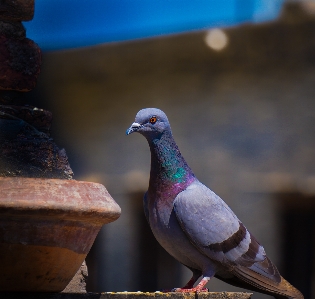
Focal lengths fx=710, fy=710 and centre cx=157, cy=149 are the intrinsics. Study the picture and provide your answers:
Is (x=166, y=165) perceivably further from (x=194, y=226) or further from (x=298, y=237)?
(x=298, y=237)

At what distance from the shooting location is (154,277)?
8.24 metres

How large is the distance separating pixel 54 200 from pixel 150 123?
0.76m

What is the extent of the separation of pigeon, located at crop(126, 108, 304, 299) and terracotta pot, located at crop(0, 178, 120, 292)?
0.44 meters

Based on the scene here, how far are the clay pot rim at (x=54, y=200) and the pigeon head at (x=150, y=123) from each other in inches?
20.2

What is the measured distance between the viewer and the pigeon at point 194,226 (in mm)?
2797

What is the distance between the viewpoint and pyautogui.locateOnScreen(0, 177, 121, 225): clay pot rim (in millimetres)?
2205

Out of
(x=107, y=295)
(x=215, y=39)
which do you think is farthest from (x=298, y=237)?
(x=107, y=295)

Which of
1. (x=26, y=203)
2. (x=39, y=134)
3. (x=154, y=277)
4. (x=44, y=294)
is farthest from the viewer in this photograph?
(x=154, y=277)

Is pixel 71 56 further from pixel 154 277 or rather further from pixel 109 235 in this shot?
pixel 154 277

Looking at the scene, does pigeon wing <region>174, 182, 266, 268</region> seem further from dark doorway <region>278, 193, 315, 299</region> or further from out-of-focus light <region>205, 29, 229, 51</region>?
out-of-focus light <region>205, 29, 229, 51</region>

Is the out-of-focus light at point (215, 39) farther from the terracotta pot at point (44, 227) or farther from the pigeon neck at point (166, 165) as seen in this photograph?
the terracotta pot at point (44, 227)

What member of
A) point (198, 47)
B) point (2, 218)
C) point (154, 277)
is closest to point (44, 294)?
point (2, 218)

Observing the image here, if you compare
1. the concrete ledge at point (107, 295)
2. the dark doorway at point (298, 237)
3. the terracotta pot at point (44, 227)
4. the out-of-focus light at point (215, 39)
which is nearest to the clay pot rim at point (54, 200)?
the terracotta pot at point (44, 227)

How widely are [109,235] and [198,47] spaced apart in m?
2.53
